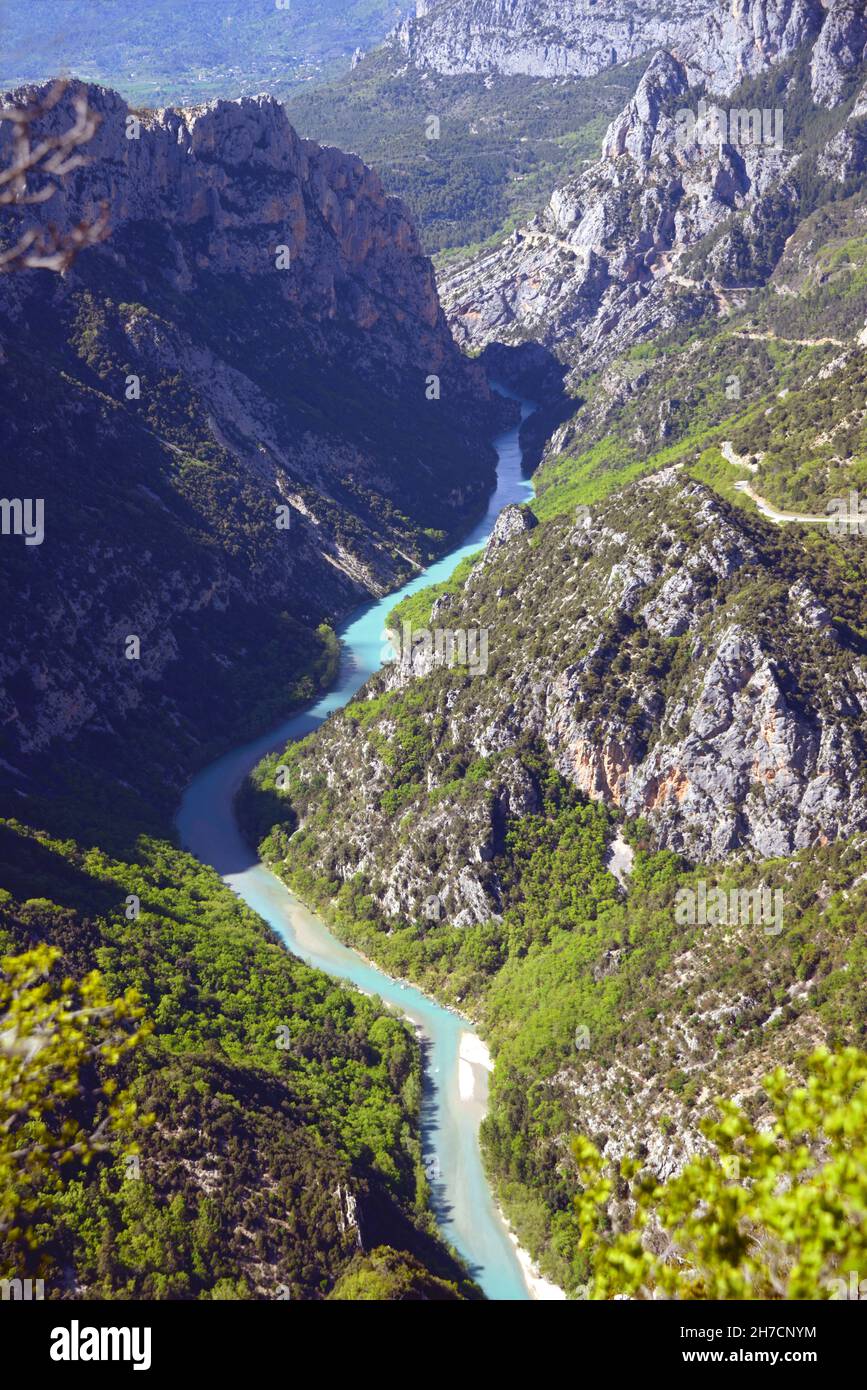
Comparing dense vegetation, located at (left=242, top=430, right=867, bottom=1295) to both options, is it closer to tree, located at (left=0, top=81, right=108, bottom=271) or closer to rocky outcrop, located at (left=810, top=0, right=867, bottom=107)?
tree, located at (left=0, top=81, right=108, bottom=271)

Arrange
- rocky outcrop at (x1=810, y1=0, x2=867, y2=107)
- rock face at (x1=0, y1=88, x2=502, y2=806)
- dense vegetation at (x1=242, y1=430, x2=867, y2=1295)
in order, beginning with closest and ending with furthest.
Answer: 1. dense vegetation at (x1=242, y1=430, x2=867, y2=1295)
2. rock face at (x1=0, y1=88, x2=502, y2=806)
3. rocky outcrop at (x1=810, y1=0, x2=867, y2=107)

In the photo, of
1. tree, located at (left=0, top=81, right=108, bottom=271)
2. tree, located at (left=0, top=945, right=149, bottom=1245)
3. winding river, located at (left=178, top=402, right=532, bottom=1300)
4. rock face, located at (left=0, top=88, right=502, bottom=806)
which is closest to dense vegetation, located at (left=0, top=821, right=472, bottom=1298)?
winding river, located at (left=178, top=402, right=532, bottom=1300)

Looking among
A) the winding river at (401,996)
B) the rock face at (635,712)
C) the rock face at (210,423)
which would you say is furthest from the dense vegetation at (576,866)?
the rock face at (210,423)

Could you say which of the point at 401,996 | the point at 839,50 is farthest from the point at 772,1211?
the point at 839,50

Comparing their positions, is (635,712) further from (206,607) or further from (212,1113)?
(206,607)

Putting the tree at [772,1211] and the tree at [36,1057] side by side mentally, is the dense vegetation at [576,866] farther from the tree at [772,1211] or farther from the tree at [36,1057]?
the tree at [36,1057]
